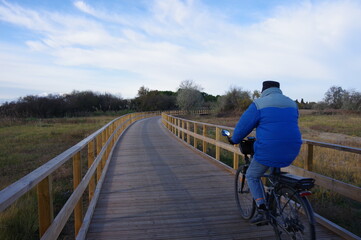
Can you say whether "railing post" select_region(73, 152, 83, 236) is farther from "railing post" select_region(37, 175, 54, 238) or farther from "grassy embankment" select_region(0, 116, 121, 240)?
"grassy embankment" select_region(0, 116, 121, 240)

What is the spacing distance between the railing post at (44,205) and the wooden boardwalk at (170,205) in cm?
150

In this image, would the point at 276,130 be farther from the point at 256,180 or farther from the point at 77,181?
the point at 77,181

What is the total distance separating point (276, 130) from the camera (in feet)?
9.81

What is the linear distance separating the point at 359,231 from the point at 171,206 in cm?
295

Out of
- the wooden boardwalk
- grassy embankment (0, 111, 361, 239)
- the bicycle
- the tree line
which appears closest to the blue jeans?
the bicycle

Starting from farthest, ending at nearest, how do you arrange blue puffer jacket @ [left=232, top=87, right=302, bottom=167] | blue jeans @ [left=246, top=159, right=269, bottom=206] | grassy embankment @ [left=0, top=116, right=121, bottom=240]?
grassy embankment @ [left=0, top=116, right=121, bottom=240] < blue jeans @ [left=246, top=159, right=269, bottom=206] < blue puffer jacket @ [left=232, top=87, right=302, bottom=167]

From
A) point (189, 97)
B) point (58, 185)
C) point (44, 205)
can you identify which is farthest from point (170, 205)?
point (189, 97)

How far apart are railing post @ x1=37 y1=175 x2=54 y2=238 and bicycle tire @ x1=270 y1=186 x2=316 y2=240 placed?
216 centimetres

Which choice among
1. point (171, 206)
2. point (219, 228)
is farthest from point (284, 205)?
point (171, 206)

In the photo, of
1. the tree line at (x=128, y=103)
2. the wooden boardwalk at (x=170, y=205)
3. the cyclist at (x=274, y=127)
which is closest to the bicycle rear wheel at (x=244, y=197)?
the wooden boardwalk at (x=170, y=205)

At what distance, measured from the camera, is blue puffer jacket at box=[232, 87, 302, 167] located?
9.83 feet

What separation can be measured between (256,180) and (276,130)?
73cm

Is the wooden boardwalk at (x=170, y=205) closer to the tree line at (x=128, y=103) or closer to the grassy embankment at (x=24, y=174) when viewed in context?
the grassy embankment at (x=24, y=174)

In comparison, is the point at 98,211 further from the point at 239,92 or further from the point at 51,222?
the point at 239,92
